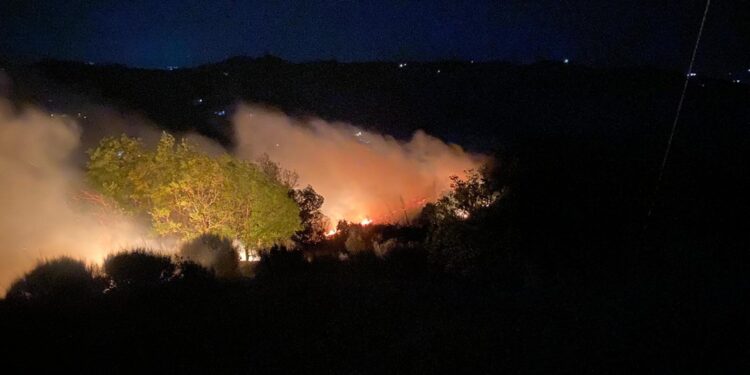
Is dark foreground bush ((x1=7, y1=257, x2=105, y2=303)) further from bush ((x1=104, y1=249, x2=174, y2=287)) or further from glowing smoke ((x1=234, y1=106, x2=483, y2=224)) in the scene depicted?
glowing smoke ((x1=234, y1=106, x2=483, y2=224))

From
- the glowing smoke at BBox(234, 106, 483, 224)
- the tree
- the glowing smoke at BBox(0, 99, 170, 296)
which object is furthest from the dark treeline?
the glowing smoke at BBox(234, 106, 483, 224)

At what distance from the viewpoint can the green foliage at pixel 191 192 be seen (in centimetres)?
1705

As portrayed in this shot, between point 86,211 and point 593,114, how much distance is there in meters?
58.1

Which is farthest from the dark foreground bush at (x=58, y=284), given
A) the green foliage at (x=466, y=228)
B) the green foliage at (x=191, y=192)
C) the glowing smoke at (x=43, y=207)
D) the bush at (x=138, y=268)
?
the green foliage at (x=466, y=228)

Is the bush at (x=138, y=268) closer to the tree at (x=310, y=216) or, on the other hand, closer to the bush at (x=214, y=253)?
the bush at (x=214, y=253)

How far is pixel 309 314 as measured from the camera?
24.2 feet

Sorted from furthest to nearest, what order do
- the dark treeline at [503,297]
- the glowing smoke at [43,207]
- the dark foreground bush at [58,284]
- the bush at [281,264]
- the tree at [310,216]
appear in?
the tree at [310,216] < the glowing smoke at [43,207] < the bush at [281,264] < the dark foreground bush at [58,284] < the dark treeline at [503,297]

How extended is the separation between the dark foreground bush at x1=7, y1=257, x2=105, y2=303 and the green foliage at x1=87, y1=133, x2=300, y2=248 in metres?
5.91

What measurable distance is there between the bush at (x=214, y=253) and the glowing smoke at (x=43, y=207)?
8.51ft

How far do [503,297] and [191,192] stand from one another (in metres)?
11.5

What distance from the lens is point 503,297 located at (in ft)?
27.5

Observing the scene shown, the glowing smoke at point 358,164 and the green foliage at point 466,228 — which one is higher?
the green foliage at point 466,228

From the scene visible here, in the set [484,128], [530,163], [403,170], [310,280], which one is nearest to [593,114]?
[484,128]

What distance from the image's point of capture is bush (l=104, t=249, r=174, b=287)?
31.7 ft
